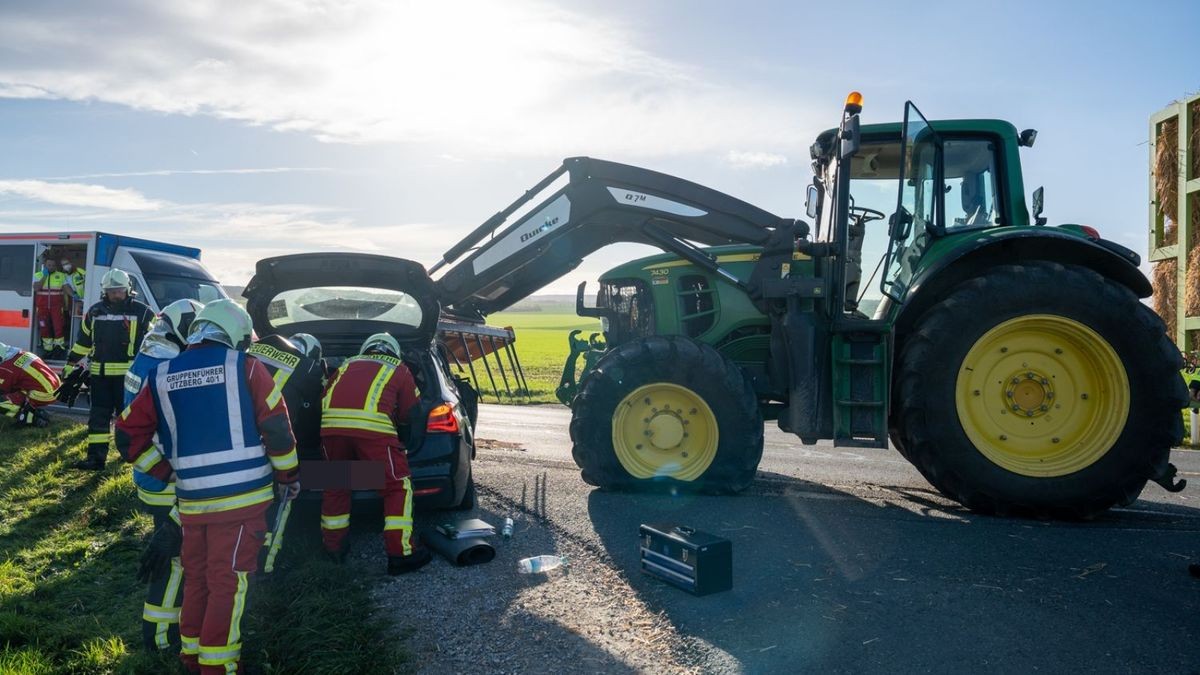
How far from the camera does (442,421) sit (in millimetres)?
5586

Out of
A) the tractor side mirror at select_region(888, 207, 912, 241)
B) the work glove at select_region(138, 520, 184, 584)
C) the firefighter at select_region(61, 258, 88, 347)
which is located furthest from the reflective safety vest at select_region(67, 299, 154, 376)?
the tractor side mirror at select_region(888, 207, 912, 241)

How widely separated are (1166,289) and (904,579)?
11.4 m

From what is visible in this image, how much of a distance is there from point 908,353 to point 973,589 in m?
1.94

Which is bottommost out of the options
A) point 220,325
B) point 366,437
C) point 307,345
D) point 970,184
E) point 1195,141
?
point 366,437

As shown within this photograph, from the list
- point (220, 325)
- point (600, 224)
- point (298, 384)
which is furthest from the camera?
point (600, 224)

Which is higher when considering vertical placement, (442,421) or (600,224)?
(600,224)

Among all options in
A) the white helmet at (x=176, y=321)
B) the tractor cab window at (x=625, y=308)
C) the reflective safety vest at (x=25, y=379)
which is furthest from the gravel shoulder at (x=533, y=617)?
the reflective safety vest at (x=25, y=379)

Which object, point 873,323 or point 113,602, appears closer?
point 113,602

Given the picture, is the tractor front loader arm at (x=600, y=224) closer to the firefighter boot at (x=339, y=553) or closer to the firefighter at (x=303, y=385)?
the firefighter at (x=303, y=385)

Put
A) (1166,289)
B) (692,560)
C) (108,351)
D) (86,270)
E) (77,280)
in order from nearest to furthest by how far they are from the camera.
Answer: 1. (692,560)
2. (108,351)
3. (1166,289)
4. (86,270)
5. (77,280)

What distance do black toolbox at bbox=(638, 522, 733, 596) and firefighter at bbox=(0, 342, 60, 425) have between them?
8701 mm

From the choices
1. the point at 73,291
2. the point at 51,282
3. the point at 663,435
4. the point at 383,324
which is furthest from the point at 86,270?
the point at 663,435

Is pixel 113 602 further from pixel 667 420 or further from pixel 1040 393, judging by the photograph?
pixel 1040 393

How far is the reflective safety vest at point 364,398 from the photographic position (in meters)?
5.12
